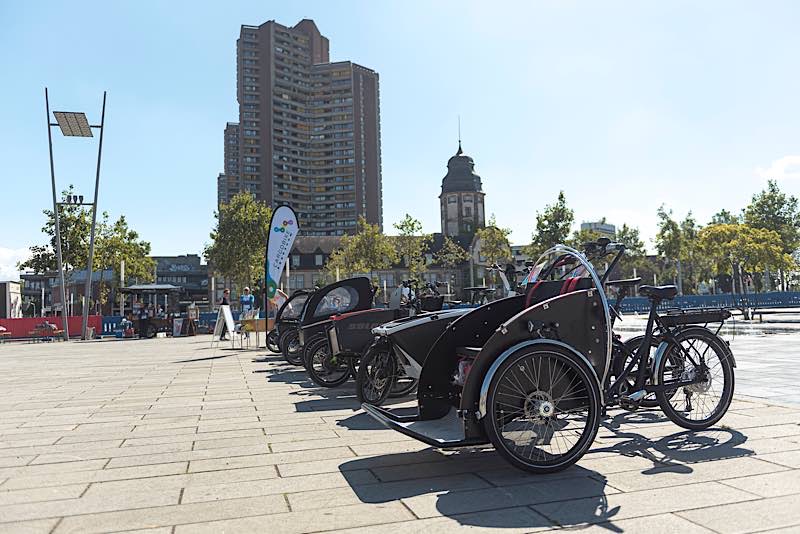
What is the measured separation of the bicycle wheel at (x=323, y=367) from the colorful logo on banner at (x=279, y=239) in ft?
30.9

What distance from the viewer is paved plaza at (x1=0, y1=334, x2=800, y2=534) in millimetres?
3020

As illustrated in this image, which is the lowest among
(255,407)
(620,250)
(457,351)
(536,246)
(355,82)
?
(255,407)

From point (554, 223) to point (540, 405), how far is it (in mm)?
48095

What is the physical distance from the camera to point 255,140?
396 feet

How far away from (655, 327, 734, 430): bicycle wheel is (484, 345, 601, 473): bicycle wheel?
111 centimetres

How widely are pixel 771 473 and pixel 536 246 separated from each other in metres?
48.3

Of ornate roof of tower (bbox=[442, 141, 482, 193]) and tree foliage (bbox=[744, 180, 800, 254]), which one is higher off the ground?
ornate roof of tower (bbox=[442, 141, 482, 193])

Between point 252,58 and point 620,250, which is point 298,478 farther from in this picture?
point 252,58

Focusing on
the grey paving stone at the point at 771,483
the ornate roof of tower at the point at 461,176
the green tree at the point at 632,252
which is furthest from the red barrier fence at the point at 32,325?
the ornate roof of tower at the point at 461,176

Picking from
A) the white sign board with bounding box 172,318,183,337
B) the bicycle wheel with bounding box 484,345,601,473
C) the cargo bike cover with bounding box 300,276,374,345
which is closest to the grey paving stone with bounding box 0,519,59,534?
the bicycle wheel with bounding box 484,345,601,473

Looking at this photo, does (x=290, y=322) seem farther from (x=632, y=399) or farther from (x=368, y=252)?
(x=368, y=252)

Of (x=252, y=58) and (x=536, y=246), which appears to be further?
(x=252, y=58)

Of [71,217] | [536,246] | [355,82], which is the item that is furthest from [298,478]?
[355,82]

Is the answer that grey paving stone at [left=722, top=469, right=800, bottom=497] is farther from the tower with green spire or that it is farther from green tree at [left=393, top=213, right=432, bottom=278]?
the tower with green spire
